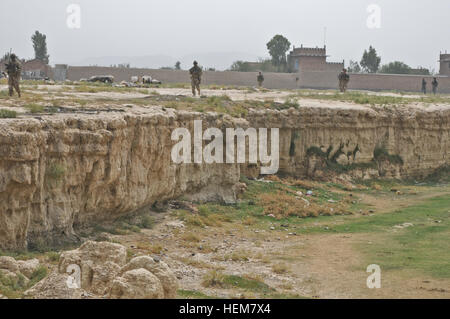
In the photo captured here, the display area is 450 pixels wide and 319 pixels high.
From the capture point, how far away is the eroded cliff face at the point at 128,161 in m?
15.9

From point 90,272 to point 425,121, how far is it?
26.2 metres

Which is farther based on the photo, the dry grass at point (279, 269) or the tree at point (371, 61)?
the tree at point (371, 61)

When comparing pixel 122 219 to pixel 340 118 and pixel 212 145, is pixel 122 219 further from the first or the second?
pixel 340 118

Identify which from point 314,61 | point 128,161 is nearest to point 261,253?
point 128,161

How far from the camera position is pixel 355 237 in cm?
2252

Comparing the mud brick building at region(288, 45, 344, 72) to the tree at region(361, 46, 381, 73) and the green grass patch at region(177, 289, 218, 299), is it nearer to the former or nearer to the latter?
the tree at region(361, 46, 381, 73)

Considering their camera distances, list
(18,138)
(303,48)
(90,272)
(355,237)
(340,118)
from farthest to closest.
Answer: (303,48) < (340,118) < (355,237) < (18,138) < (90,272)

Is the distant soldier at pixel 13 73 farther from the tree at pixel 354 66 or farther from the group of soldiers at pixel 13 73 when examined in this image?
the tree at pixel 354 66

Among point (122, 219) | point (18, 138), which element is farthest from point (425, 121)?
point (18, 138)

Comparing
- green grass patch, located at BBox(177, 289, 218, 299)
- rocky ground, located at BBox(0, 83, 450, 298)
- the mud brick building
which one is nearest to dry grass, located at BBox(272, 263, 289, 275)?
rocky ground, located at BBox(0, 83, 450, 298)

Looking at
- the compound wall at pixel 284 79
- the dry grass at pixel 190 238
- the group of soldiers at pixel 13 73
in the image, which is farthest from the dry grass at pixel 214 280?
the compound wall at pixel 284 79

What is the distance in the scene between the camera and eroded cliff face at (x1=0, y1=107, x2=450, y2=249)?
627 inches

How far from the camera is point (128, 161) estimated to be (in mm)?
20516
